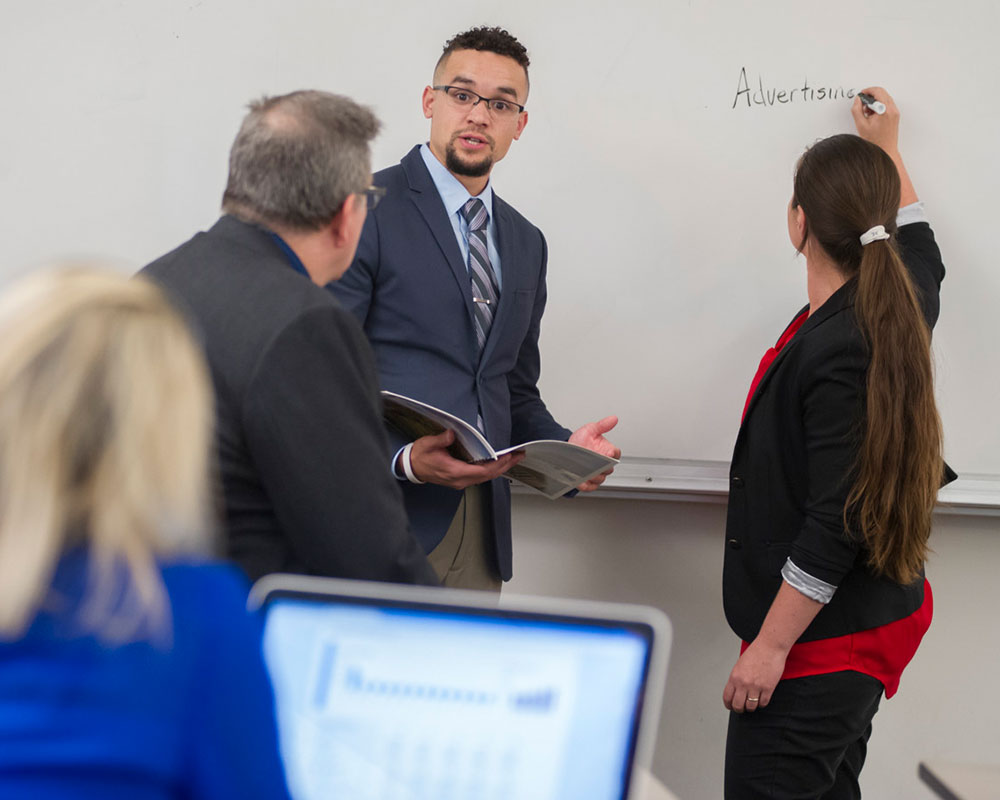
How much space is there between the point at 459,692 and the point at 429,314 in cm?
128

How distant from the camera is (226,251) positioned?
1351 mm

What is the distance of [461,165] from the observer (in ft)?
7.12

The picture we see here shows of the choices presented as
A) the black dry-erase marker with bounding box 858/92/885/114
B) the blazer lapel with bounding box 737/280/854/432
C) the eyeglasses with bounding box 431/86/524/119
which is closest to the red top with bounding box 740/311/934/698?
the blazer lapel with bounding box 737/280/854/432

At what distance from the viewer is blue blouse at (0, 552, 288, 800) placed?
61 centimetres

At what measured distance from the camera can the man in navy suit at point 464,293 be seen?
6.81 feet

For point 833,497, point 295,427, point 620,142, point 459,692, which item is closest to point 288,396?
point 295,427

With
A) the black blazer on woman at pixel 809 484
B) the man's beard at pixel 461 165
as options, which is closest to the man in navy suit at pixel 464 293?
the man's beard at pixel 461 165

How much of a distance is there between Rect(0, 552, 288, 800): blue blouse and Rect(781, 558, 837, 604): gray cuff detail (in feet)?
4.22

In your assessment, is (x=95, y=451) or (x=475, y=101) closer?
(x=95, y=451)

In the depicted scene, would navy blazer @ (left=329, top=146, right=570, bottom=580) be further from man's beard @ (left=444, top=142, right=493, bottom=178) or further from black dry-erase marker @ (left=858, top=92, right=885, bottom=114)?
black dry-erase marker @ (left=858, top=92, right=885, bottom=114)

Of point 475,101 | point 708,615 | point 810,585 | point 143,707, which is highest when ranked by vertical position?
point 475,101

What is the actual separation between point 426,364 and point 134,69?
106cm

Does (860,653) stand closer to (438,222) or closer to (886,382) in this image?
(886,382)

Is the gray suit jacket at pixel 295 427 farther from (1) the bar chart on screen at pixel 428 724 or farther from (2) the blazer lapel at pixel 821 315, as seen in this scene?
(2) the blazer lapel at pixel 821 315
